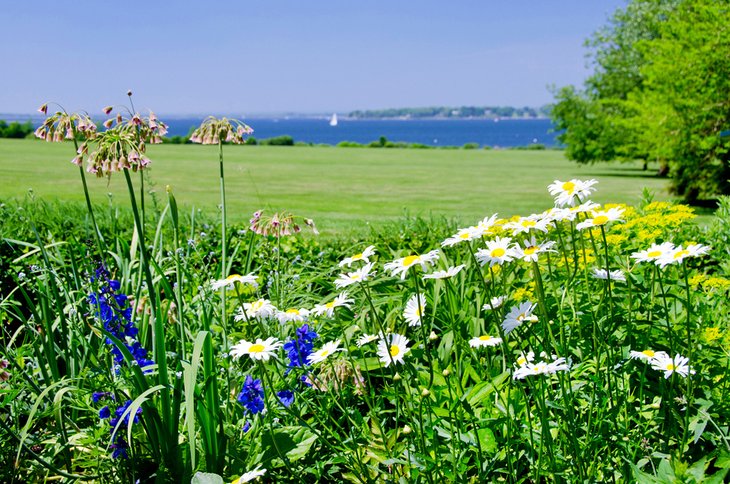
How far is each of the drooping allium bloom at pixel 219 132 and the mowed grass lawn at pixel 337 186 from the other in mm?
6394

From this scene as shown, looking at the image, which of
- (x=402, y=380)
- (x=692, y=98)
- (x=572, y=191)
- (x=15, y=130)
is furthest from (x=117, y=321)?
(x=15, y=130)

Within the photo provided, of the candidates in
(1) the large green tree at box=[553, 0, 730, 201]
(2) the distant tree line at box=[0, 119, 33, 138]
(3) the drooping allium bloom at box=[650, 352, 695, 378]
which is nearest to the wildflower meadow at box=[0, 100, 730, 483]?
(3) the drooping allium bloom at box=[650, 352, 695, 378]

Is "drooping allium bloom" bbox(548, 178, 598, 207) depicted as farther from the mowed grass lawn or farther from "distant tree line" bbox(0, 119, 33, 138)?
"distant tree line" bbox(0, 119, 33, 138)

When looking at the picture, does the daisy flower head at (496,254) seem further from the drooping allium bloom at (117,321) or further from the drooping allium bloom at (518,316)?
the drooping allium bloom at (117,321)

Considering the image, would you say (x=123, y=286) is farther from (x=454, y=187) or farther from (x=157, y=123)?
(x=454, y=187)

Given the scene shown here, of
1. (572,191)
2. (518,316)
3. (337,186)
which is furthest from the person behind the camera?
(337,186)

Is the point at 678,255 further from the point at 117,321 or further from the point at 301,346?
the point at 117,321

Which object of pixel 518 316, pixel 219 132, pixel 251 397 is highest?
pixel 219 132

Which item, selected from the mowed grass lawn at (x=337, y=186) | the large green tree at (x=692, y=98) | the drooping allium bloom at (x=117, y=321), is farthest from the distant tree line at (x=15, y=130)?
the drooping allium bloom at (x=117, y=321)

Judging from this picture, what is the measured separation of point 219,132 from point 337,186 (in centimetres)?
1636

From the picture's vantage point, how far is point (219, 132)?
2988 mm

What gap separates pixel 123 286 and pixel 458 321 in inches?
62.9

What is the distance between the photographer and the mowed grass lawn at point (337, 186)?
46.2 feet

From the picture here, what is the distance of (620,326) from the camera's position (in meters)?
2.74
